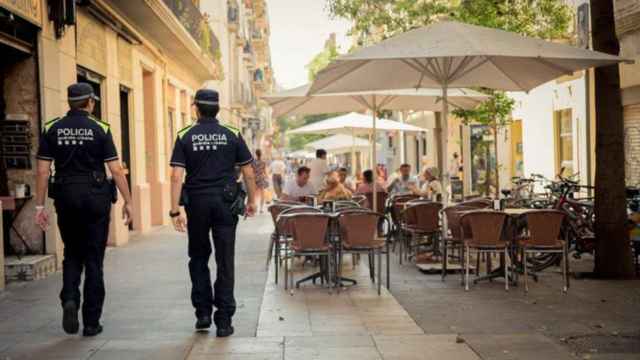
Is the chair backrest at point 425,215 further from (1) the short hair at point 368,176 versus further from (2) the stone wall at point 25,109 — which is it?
(2) the stone wall at point 25,109

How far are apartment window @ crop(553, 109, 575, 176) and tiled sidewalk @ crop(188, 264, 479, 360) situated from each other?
47.2 ft

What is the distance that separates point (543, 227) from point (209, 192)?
13.7 ft

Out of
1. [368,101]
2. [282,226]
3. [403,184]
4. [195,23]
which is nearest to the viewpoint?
[282,226]

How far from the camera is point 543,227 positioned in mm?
9031

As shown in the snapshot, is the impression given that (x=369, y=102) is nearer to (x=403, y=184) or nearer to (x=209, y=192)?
(x=403, y=184)

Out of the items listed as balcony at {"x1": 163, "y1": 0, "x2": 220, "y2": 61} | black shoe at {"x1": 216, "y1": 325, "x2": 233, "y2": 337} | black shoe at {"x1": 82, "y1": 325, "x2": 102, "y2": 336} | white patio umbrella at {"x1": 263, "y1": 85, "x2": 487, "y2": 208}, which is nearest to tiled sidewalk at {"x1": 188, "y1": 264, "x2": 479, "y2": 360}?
black shoe at {"x1": 216, "y1": 325, "x2": 233, "y2": 337}

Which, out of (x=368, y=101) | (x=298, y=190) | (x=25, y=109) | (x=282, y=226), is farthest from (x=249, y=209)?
(x=368, y=101)

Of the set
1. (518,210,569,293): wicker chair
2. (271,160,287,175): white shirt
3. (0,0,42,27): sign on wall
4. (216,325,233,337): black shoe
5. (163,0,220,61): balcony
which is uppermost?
(163,0,220,61): balcony

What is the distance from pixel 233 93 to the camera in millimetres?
41500

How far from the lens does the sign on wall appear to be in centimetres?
949

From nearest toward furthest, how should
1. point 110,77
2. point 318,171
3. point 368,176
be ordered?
point 368,176, point 110,77, point 318,171

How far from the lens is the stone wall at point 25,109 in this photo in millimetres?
10703

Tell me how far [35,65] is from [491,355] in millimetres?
7515

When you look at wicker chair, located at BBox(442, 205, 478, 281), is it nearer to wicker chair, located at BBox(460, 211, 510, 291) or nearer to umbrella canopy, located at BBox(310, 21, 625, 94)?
wicker chair, located at BBox(460, 211, 510, 291)
